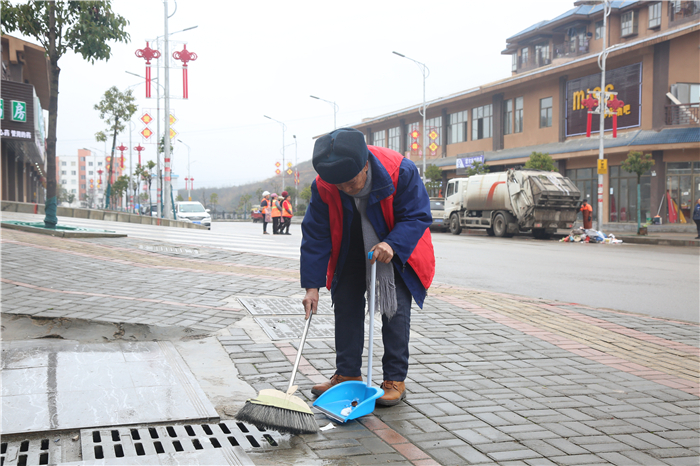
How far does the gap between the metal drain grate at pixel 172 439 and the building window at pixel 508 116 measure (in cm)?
3714

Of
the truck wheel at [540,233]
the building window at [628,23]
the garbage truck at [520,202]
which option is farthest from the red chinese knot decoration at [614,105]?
the building window at [628,23]

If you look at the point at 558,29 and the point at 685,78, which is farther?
the point at 558,29

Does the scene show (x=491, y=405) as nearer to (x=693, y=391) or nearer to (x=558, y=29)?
(x=693, y=391)

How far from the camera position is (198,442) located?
2916 mm

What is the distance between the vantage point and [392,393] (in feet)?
11.6

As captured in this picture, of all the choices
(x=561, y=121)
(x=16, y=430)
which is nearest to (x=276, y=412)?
(x=16, y=430)

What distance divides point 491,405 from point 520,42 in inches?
2024

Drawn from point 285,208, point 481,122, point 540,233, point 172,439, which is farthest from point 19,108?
point 481,122

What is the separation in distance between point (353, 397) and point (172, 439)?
105cm

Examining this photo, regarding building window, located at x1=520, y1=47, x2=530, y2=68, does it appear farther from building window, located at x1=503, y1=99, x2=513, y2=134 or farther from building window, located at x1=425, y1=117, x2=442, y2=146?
building window, located at x1=503, y1=99, x2=513, y2=134

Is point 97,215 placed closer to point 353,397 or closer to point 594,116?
point 353,397

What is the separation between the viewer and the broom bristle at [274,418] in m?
2.86

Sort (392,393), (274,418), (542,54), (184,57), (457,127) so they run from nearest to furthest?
(274,418), (392,393), (184,57), (457,127), (542,54)

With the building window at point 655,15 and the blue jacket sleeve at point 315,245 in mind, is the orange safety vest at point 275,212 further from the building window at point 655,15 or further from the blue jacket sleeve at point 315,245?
the building window at point 655,15
